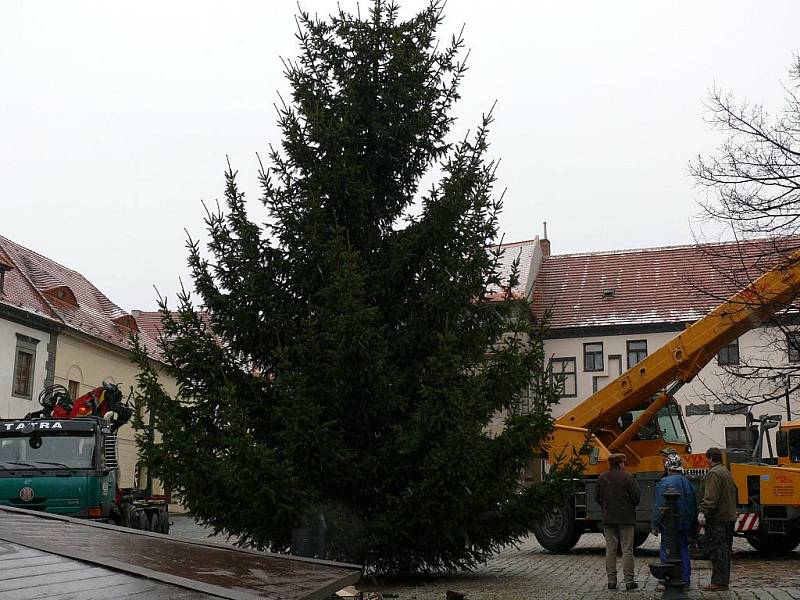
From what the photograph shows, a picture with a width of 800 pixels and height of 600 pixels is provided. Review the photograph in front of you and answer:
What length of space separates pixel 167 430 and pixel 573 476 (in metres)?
5.55

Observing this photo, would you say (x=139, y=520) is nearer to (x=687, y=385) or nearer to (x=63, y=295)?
(x=63, y=295)

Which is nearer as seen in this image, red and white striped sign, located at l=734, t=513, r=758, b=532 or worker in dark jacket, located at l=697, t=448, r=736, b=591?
worker in dark jacket, located at l=697, t=448, r=736, b=591

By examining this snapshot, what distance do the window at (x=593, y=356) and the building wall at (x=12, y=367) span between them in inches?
934

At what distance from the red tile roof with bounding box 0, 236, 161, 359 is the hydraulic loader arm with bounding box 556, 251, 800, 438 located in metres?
21.3

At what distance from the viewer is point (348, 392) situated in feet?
40.8

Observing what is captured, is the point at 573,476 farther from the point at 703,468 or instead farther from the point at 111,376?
the point at 111,376

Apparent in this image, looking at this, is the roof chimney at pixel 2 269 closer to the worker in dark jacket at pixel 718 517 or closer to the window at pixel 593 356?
the window at pixel 593 356

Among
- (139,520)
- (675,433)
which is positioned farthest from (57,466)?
(675,433)

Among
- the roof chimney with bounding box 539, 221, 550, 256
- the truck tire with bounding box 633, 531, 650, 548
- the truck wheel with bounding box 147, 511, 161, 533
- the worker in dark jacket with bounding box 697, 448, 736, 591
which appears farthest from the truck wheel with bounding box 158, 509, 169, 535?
the roof chimney with bounding box 539, 221, 550, 256

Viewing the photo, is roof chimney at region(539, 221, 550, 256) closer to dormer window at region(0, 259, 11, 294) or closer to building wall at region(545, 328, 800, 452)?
building wall at region(545, 328, 800, 452)

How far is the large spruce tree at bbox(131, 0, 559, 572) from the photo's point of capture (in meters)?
11.9

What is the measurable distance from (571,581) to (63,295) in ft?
106

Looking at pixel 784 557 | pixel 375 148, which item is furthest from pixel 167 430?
pixel 784 557

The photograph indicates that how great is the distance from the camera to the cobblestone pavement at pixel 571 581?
1211 centimetres
